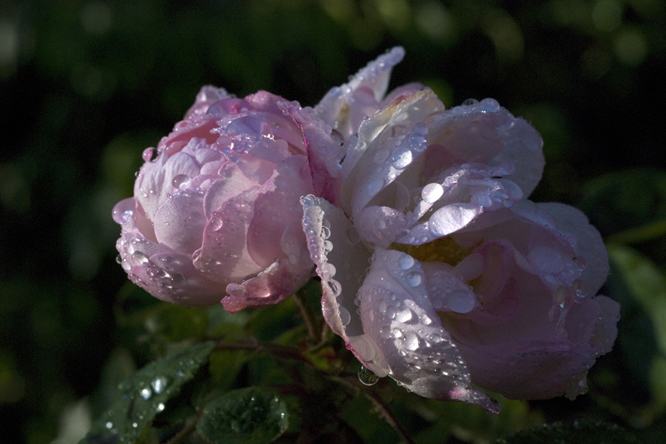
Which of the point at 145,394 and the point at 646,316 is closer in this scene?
the point at 145,394

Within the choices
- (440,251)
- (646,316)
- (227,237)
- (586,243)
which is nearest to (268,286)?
(227,237)

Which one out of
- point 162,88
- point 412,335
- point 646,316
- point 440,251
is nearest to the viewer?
point 412,335

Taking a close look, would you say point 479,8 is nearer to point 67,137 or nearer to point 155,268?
point 67,137

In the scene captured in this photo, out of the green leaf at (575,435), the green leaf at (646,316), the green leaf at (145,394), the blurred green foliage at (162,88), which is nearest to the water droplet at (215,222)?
the green leaf at (145,394)

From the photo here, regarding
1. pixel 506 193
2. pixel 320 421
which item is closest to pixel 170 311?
pixel 320 421

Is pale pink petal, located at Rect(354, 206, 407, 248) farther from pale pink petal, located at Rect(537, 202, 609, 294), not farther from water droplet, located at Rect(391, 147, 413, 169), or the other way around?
pale pink petal, located at Rect(537, 202, 609, 294)

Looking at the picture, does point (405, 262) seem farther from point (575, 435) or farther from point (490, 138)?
point (575, 435)

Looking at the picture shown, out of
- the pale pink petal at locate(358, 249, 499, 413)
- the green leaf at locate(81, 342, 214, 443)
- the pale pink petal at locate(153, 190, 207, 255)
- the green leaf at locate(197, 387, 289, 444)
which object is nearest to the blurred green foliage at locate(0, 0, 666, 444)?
the green leaf at locate(81, 342, 214, 443)
